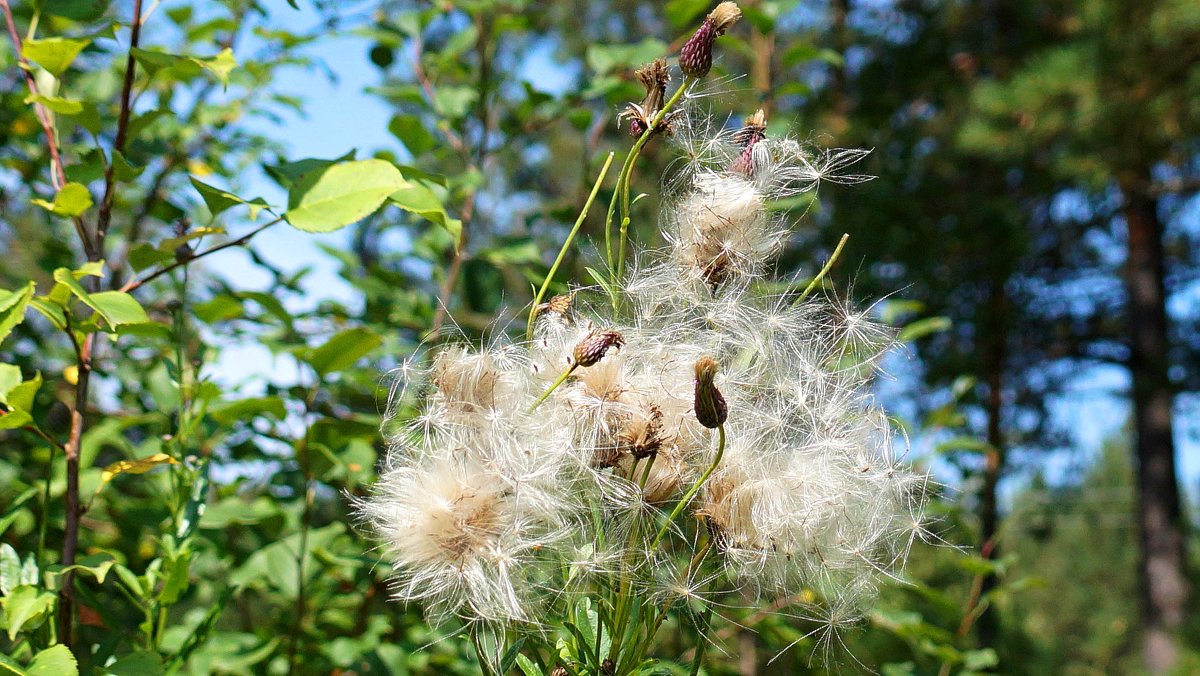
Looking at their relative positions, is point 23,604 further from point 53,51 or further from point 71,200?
point 53,51

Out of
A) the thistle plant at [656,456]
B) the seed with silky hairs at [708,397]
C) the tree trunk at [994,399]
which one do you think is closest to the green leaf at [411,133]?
the thistle plant at [656,456]

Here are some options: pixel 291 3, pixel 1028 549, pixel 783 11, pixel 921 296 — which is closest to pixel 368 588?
pixel 291 3

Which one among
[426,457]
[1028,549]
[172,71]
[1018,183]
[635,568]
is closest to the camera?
[635,568]

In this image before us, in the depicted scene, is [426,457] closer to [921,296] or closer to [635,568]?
[635,568]

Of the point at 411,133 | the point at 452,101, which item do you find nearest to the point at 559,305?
the point at 411,133

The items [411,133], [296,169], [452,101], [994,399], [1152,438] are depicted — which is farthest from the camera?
[1152,438]

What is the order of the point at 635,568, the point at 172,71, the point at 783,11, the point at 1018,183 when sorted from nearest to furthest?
the point at 635,568 → the point at 172,71 → the point at 783,11 → the point at 1018,183

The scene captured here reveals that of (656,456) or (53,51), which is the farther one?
(53,51)
